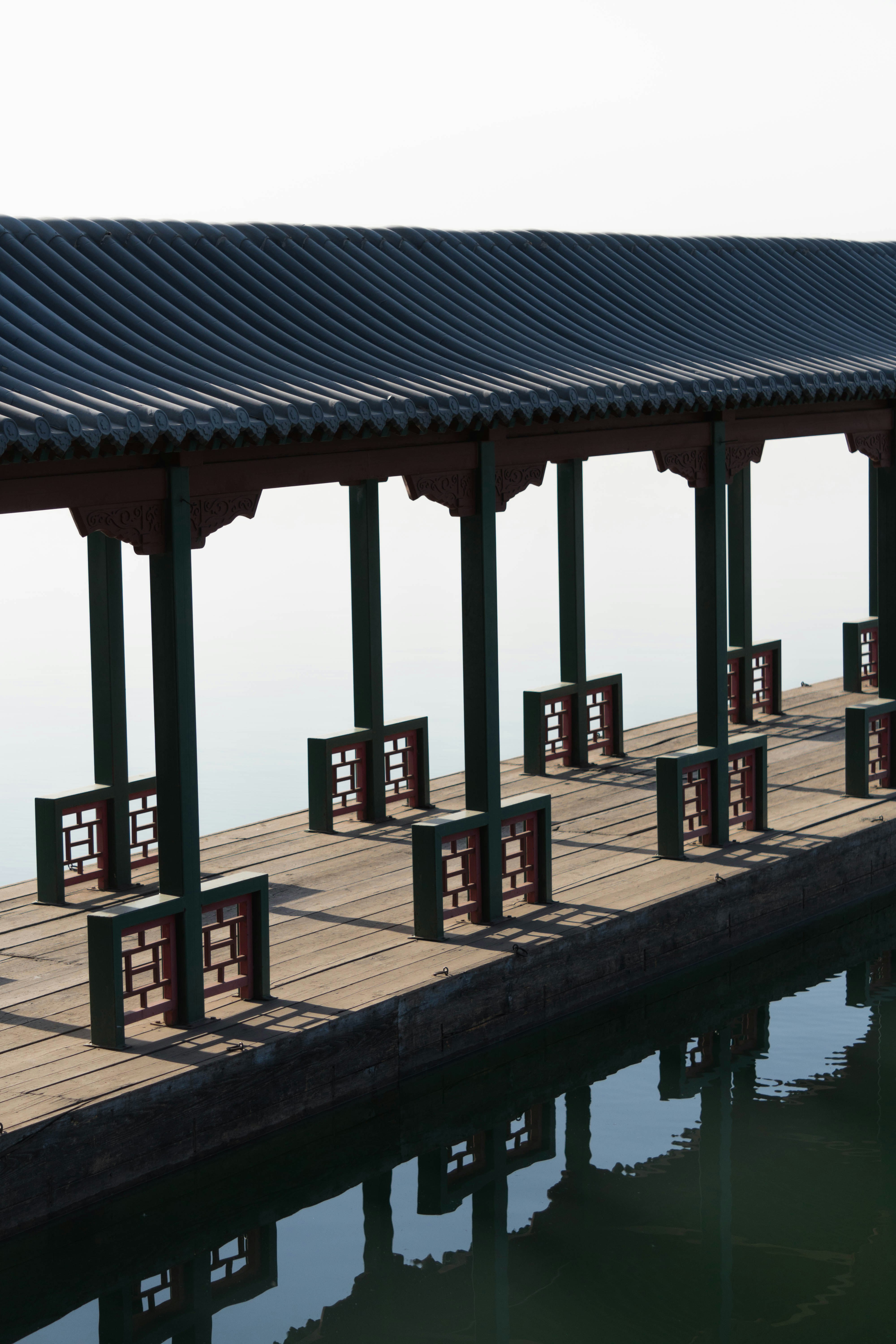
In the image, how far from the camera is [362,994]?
8188 mm

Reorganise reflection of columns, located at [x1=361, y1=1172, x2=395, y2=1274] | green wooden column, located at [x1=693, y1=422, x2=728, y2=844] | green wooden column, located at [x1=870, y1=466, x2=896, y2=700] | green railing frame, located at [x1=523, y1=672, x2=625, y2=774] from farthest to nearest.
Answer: green railing frame, located at [x1=523, y1=672, x2=625, y2=774] → green wooden column, located at [x1=870, y1=466, x2=896, y2=700] → green wooden column, located at [x1=693, y1=422, x2=728, y2=844] → reflection of columns, located at [x1=361, y1=1172, x2=395, y2=1274]

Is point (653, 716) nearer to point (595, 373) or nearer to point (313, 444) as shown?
point (595, 373)

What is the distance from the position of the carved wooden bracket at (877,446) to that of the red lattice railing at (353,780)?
3.56 m

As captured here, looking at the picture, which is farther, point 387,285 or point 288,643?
point 288,643

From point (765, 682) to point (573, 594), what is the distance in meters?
2.56

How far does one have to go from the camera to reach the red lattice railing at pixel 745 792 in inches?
430

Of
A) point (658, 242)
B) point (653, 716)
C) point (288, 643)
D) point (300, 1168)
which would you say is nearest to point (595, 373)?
point (658, 242)

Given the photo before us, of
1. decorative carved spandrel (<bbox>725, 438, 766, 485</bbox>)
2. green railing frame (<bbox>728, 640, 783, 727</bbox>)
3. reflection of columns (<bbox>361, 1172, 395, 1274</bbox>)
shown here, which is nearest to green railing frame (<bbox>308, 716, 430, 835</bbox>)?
decorative carved spandrel (<bbox>725, 438, 766, 485</bbox>)

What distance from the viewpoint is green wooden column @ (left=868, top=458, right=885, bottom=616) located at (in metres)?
15.1

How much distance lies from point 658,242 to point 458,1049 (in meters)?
5.87

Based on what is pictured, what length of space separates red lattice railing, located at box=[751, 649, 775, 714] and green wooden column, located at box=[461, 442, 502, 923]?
5.72 meters

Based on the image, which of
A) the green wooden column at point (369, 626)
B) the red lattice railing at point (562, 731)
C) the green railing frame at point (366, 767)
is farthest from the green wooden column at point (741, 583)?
the green wooden column at point (369, 626)

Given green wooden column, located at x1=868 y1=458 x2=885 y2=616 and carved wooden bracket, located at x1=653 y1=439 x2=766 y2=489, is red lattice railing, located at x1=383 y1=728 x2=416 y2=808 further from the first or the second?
green wooden column, located at x1=868 y1=458 x2=885 y2=616

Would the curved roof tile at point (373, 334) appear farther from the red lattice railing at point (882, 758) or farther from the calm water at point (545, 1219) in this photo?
the calm water at point (545, 1219)
